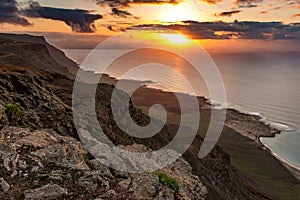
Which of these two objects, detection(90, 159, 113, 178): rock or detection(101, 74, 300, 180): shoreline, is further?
detection(101, 74, 300, 180): shoreline

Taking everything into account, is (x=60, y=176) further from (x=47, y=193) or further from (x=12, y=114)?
(x=12, y=114)

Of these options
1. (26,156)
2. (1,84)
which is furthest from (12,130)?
(1,84)

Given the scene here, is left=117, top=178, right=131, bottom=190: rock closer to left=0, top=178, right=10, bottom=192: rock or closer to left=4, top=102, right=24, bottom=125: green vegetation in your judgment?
left=0, top=178, right=10, bottom=192: rock

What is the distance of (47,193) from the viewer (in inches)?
464

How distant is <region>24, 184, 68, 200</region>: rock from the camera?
1162 cm

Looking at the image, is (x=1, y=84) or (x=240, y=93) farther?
(x=240, y=93)

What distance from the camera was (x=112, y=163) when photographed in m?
15.2

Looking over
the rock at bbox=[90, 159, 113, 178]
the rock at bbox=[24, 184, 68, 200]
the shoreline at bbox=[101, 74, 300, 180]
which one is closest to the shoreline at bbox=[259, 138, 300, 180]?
the shoreline at bbox=[101, 74, 300, 180]

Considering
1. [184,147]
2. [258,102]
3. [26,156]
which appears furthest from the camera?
[258,102]

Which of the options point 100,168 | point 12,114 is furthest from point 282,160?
point 100,168

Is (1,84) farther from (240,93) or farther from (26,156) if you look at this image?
(240,93)

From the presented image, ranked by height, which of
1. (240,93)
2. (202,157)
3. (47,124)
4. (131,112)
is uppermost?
(47,124)

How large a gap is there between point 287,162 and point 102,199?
70419 mm

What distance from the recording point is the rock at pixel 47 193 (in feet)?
38.1
